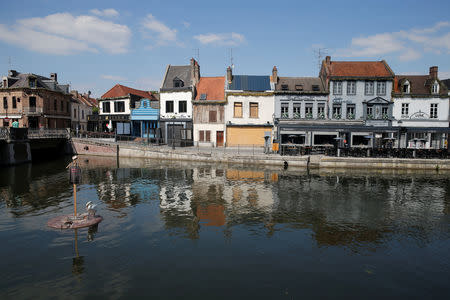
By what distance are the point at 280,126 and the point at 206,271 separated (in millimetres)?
28583

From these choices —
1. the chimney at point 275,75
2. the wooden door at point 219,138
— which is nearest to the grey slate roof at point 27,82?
the wooden door at point 219,138

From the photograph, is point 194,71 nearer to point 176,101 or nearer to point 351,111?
point 176,101

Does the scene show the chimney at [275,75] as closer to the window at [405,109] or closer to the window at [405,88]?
the window at [405,88]

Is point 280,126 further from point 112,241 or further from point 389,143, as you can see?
point 112,241

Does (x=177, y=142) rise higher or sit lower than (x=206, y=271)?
higher

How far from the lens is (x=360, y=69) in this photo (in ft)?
131

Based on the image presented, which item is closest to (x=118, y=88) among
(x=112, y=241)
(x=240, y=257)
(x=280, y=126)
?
(x=280, y=126)

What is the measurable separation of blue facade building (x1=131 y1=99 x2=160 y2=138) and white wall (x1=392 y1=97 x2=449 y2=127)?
35.2m

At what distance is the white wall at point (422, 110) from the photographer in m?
38.0

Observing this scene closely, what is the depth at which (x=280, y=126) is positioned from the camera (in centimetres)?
3591

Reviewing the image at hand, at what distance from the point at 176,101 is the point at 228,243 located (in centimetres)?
3421

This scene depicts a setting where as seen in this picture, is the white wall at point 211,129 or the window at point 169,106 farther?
the window at point 169,106

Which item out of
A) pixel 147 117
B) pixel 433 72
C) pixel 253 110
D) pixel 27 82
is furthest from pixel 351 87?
pixel 27 82

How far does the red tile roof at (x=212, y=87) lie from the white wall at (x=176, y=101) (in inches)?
59.7
